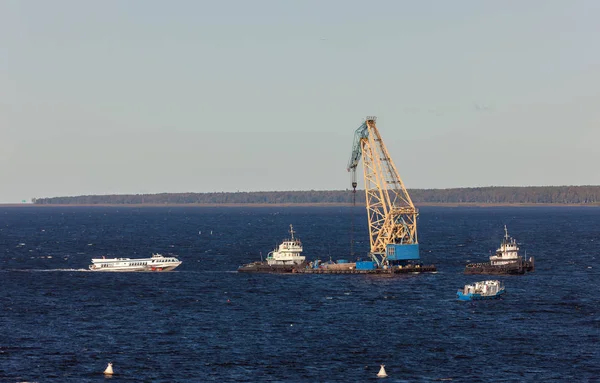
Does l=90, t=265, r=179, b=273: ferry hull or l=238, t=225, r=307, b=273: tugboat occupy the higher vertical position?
l=238, t=225, r=307, b=273: tugboat

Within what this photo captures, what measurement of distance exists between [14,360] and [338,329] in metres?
39.6

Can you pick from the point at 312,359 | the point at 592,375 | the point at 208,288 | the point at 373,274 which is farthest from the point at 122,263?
the point at 592,375

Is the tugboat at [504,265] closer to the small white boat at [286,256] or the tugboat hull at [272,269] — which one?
the tugboat hull at [272,269]

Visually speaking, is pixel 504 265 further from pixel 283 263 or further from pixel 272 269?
pixel 272 269

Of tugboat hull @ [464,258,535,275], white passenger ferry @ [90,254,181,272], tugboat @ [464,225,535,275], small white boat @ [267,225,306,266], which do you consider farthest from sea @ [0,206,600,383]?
white passenger ferry @ [90,254,181,272]

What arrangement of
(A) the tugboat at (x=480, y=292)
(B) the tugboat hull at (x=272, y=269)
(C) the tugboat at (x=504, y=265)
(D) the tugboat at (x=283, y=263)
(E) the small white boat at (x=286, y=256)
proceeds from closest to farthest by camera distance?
(A) the tugboat at (x=480, y=292), (C) the tugboat at (x=504, y=265), (B) the tugboat hull at (x=272, y=269), (D) the tugboat at (x=283, y=263), (E) the small white boat at (x=286, y=256)

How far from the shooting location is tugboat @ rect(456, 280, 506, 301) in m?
140

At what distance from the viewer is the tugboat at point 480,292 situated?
140m

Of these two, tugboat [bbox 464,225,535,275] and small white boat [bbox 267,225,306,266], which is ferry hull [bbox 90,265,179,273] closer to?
small white boat [bbox 267,225,306,266]

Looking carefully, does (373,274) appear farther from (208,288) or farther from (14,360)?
(14,360)

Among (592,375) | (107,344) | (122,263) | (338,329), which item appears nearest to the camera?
(592,375)

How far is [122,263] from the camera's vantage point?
633 ft

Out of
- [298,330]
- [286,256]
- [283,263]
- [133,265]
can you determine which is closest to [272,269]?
[283,263]

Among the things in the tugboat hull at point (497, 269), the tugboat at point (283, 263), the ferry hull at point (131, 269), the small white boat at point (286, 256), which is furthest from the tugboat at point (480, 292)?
the ferry hull at point (131, 269)
